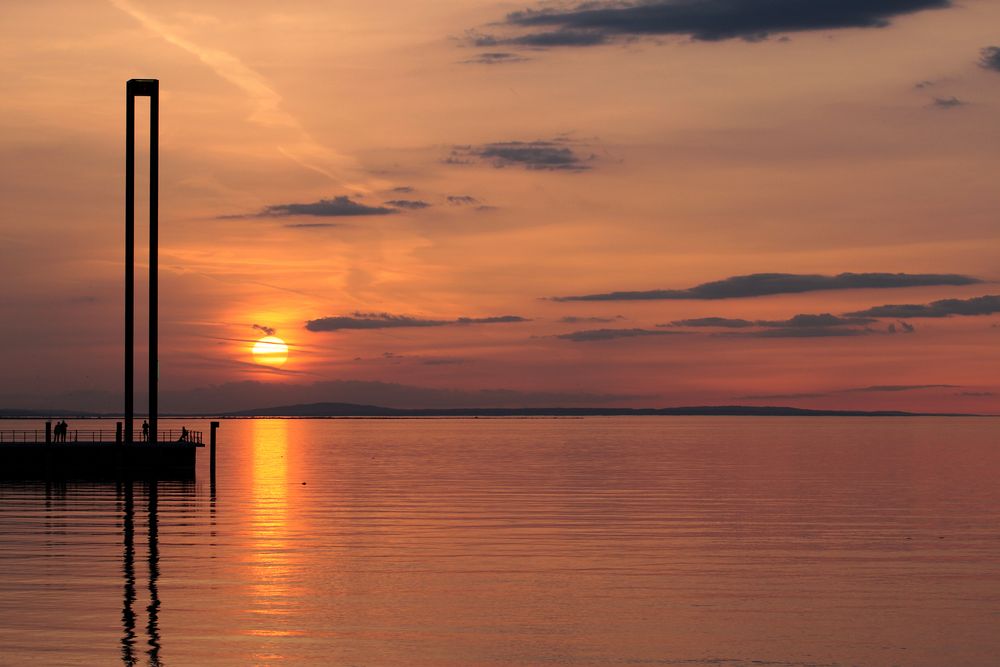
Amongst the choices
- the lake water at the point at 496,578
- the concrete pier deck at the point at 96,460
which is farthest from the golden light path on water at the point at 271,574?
the concrete pier deck at the point at 96,460

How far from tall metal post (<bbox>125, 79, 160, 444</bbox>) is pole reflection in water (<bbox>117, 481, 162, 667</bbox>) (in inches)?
961

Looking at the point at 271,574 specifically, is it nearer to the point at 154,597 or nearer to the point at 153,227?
the point at 154,597

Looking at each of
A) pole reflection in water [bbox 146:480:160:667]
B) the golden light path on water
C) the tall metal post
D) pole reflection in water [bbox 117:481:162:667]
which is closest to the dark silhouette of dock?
the tall metal post

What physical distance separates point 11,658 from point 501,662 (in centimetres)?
1069

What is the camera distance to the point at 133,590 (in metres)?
38.1

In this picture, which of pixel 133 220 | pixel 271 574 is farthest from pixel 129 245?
pixel 271 574

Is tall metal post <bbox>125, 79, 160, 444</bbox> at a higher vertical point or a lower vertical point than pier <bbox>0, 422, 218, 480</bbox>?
higher

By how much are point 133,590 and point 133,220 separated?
5861cm

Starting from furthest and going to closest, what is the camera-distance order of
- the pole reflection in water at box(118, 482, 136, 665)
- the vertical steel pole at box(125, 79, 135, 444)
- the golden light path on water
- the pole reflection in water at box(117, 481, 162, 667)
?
A: the vertical steel pole at box(125, 79, 135, 444) < the golden light path on water < the pole reflection in water at box(118, 482, 136, 665) < the pole reflection in water at box(117, 481, 162, 667)

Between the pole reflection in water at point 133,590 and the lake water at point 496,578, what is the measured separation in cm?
13

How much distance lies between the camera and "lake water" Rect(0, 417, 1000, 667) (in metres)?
30.6

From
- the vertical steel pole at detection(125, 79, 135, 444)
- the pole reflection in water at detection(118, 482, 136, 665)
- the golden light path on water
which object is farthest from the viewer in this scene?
the vertical steel pole at detection(125, 79, 135, 444)

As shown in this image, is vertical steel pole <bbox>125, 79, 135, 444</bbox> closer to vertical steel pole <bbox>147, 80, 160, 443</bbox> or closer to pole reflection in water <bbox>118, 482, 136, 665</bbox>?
vertical steel pole <bbox>147, 80, 160, 443</bbox>

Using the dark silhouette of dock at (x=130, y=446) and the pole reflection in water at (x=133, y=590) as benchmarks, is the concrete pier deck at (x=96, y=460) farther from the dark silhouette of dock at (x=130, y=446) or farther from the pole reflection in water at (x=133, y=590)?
the pole reflection in water at (x=133, y=590)
